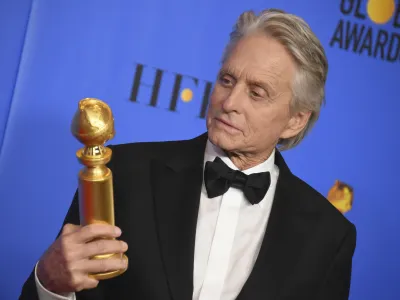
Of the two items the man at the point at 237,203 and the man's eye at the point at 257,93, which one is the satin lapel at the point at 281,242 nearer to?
the man at the point at 237,203

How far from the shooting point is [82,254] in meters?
0.93

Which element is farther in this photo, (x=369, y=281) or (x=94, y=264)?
A: (x=369, y=281)

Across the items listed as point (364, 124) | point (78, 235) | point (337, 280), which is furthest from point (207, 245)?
point (364, 124)

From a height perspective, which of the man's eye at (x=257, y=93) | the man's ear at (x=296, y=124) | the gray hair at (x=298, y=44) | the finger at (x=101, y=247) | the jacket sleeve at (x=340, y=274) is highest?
the gray hair at (x=298, y=44)

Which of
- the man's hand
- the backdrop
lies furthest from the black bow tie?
the backdrop

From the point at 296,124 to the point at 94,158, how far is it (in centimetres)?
75

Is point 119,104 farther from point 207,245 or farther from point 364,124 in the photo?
point 364,124

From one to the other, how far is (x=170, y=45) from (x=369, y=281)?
1192 millimetres

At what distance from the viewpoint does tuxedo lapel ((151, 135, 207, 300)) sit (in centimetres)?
125

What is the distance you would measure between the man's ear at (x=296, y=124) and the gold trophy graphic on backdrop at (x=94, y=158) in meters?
0.69

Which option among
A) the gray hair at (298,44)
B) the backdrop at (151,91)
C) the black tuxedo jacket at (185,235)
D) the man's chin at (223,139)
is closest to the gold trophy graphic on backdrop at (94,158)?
the black tuxedo jacket at (185,235)

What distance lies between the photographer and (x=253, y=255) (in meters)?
1.36

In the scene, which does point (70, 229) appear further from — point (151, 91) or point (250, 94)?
point (151, 91)

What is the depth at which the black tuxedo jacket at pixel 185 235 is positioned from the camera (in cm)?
126
